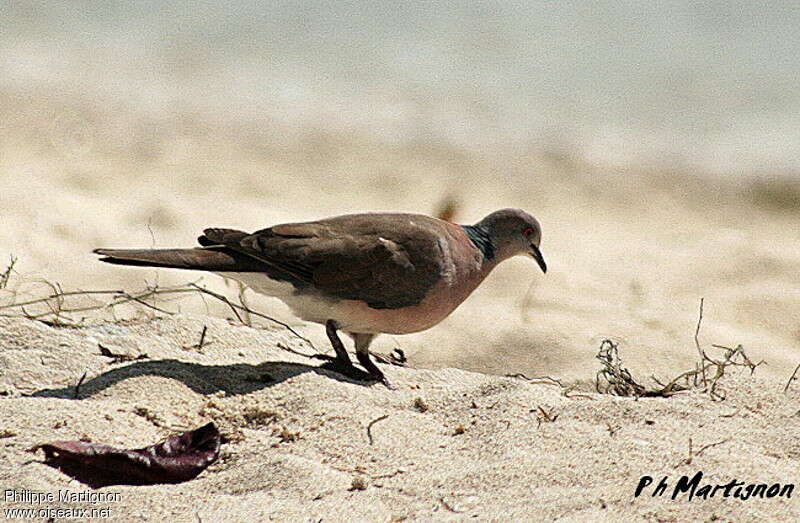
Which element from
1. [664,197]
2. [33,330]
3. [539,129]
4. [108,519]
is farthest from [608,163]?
[108,519]

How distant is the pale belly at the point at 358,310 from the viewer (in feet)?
16.3

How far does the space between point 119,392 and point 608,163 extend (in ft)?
29.2

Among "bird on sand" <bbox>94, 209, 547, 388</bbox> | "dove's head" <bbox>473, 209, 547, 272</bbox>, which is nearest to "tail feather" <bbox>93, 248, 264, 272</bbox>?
"bird on sand" <bbox>94, 209, 547, 388</bbox>

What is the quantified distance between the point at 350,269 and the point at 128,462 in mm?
1516

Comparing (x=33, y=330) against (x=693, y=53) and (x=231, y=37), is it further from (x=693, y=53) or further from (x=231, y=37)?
(x=693, y=53)

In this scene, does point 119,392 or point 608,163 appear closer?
point 119,392

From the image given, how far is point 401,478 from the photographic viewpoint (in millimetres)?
3721

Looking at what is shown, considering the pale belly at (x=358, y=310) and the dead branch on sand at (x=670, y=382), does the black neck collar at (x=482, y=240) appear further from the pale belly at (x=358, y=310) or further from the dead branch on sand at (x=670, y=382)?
the dead branch on sand at (x=670, y=382)

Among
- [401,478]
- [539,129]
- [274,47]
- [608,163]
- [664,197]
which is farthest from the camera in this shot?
[274,47]

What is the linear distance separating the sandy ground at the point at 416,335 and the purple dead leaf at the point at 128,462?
0.22 ft

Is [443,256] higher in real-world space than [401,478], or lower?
higher

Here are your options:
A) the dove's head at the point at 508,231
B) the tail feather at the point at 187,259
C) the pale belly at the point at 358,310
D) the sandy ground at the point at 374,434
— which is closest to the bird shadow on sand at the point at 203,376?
the sandy ground at the point at 374,434

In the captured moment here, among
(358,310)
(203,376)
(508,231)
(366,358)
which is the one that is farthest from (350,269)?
(508,231)

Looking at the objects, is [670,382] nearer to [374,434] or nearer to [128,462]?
[374,434]
